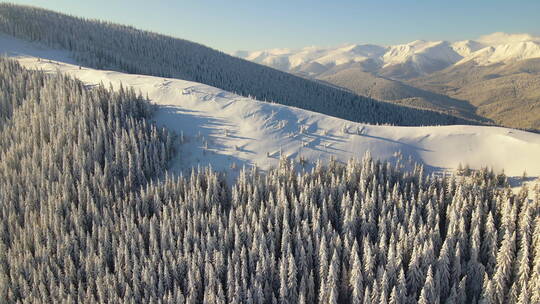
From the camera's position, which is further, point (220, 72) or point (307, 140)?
point (220, 72)

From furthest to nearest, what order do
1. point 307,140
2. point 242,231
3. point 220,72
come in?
point 220,72, point 307,140, point 242,231

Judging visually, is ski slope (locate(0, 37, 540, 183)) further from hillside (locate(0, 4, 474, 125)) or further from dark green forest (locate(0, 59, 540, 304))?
hillside (locate(0, 4, 474, 125))

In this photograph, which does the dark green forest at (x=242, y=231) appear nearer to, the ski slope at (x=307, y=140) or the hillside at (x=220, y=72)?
the ski slope at (x=307, y=140)

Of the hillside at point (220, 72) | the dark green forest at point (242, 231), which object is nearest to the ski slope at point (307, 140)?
the dark green forest at point (242, 231)

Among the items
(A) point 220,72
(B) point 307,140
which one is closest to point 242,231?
(B) point 307,140

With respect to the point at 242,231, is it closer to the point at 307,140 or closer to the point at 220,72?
the point at 307,140

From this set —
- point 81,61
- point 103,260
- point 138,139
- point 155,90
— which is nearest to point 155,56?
point 81,61

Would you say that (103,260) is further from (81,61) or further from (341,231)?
(81,61)

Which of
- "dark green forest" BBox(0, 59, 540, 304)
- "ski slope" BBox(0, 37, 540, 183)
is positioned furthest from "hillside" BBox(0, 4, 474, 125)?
"dark green forest" BBox(0, 59, 540, 304)
